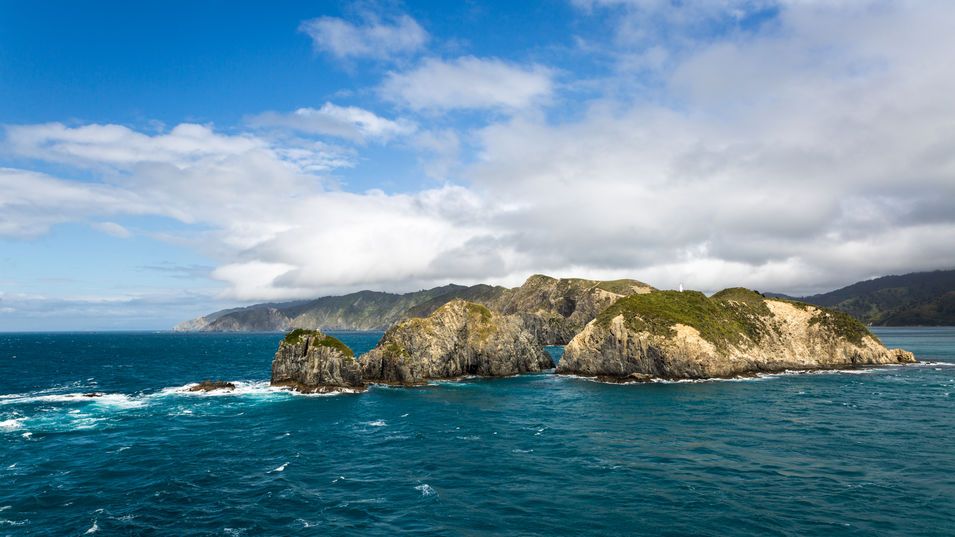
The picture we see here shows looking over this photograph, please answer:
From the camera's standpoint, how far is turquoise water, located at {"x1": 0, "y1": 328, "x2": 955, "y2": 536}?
1741 inches

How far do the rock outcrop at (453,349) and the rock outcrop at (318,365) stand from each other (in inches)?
434

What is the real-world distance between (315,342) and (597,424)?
225ft

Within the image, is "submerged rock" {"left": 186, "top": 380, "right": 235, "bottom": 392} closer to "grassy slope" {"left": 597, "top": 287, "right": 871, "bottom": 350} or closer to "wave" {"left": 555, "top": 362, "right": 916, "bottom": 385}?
"wave" {"left": 555, "top": 362, "right": 916, "bottom": 385}

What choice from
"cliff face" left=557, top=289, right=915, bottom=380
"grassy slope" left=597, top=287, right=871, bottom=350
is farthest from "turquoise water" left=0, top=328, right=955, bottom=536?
"grassy slope" left=597, top=287, right=871, bottom=350

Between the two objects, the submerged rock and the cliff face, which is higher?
the cliff face

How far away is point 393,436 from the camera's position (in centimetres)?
7419

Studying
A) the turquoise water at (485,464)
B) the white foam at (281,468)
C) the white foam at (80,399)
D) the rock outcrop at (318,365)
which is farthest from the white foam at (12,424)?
the white foam at (281,468)

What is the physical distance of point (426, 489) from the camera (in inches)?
2055

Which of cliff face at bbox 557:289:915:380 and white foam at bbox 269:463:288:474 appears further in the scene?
cliff face at bbox 557:289:915:380

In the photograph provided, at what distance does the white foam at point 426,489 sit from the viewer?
2010 inches

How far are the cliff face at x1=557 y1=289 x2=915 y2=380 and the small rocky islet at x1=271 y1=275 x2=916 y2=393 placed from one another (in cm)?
29

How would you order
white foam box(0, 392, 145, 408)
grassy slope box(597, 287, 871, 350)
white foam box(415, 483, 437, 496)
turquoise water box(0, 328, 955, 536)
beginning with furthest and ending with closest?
grassy slope box(597, 287, 871, 350)
white foam box(0, 392, 145, 408)
white foam box(415, 483, 437, 496)
turquoise water box(0, 328, 955, 536)

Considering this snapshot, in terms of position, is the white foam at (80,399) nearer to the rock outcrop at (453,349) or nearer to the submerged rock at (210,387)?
the submerged rock at (210,387)

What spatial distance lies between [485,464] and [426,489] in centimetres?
1030
